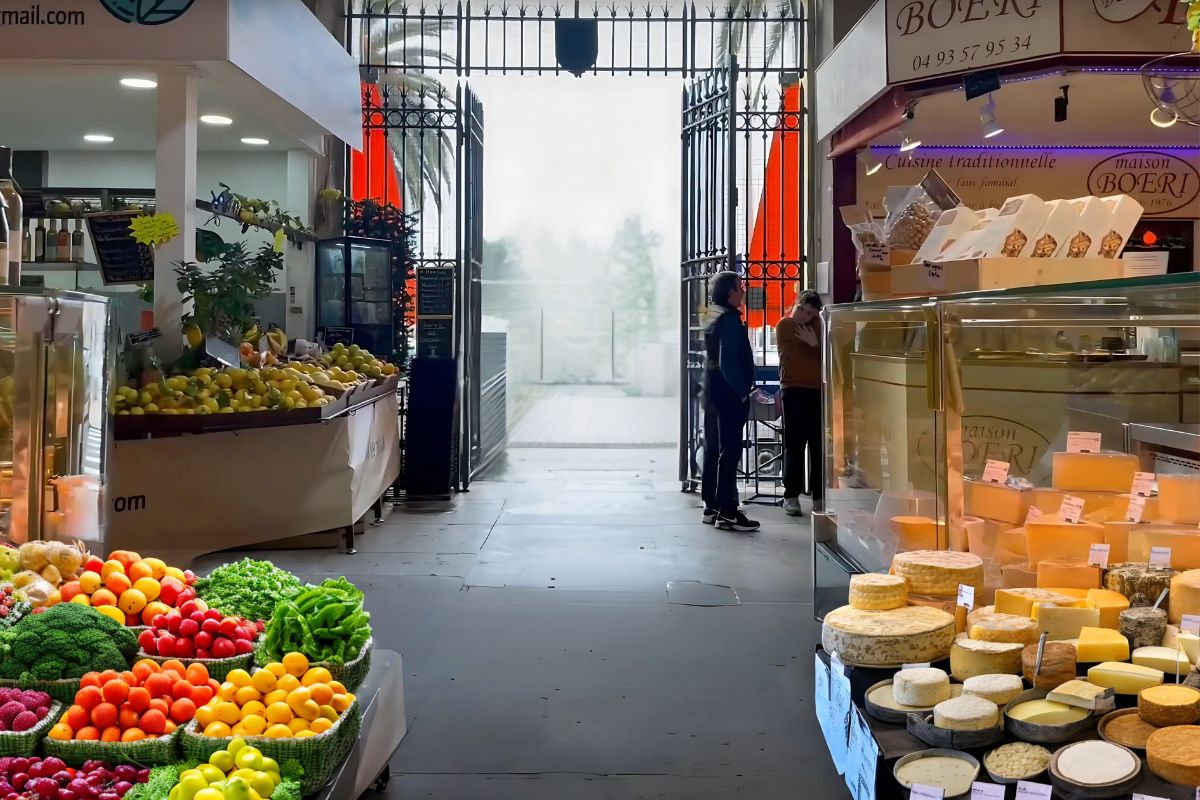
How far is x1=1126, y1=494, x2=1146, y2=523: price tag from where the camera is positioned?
116 inches

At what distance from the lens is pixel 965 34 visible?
5254 millimetres

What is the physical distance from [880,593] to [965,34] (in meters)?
3.36

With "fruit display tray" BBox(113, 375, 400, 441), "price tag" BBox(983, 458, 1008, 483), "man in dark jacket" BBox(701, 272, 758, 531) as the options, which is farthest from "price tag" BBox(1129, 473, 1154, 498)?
"man in dark jacket" BBox(701, 272, 758, 531)

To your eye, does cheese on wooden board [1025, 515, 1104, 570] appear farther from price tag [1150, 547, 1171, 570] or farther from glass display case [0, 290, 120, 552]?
glass display case [0, 290, 120, 552]

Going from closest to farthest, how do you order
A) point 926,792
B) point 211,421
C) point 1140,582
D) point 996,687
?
point 926,792 < point 996,687 < point 1140,582 < point 211,421

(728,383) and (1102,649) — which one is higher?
(728,383)

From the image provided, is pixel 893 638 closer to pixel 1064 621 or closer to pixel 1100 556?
pixel 1064 621

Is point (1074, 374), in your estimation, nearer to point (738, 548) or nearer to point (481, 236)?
point (738, 548)

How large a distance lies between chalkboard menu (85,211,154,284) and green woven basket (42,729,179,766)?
4.99m

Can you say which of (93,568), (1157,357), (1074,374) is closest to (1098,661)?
(1074,374)

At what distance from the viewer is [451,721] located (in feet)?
13.1

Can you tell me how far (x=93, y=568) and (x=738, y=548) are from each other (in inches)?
175

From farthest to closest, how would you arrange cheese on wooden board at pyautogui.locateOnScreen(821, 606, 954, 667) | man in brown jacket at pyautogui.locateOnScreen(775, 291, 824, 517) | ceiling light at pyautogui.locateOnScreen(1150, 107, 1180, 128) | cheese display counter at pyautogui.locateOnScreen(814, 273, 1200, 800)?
man in brown jacket at pyautogui.locateOnScreen(775, 291, 824, 517) → ceiling light at pyautogui.locateOnScreen(1150, 107, 1180, 128) → cheese on wooden board at pyautogui.locateOnScreen(821, 606, 954, 667) → cheese display counter at pyautogui.locateOnScreen(814, 273, 1200, 800)

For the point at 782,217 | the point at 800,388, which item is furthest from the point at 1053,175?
the point at 800,388
